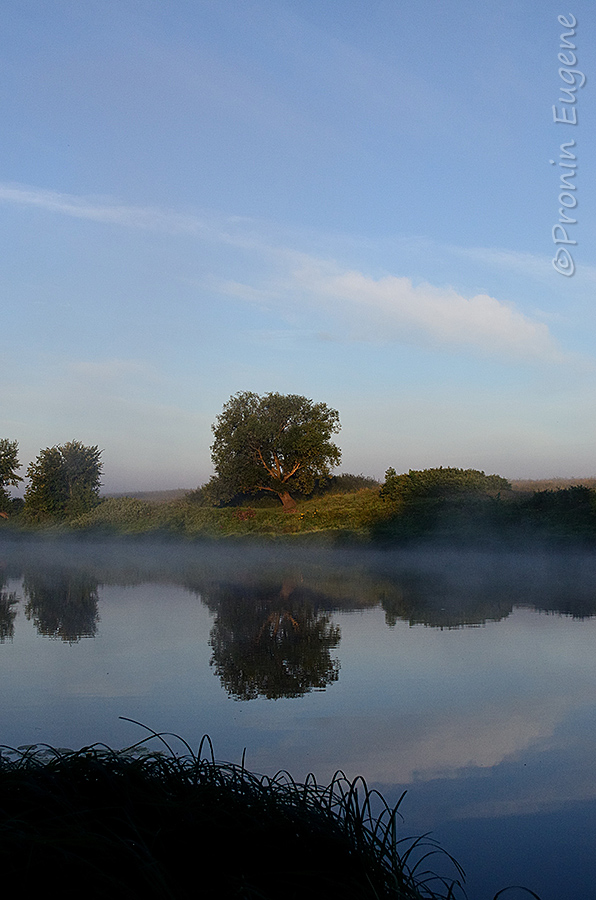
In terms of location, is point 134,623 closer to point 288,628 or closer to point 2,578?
point 288,628

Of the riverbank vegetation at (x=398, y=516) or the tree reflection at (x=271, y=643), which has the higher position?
the riverbank vegetation at (x=398, y=516)

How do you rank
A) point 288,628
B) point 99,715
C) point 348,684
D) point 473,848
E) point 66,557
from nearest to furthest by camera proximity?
1. point 473,848
2. point 99,715
3. point 348,684
4. point 288,628
5. point 66,557

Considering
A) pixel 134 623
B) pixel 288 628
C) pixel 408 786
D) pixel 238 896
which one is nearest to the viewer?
pixel 238 896

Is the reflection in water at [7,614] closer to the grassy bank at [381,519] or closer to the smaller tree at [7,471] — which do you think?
the grassy bank at [381,519]

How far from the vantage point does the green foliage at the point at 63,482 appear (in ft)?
105

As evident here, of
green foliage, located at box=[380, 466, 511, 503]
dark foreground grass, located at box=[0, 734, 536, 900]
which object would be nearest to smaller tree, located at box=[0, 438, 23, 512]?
green foliage, located at box=[380, 466, 511, 503]

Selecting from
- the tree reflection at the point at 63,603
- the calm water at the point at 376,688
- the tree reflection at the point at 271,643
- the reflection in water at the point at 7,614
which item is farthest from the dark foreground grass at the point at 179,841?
the reflection in water at the point at 7,614

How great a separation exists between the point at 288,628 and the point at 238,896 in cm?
671

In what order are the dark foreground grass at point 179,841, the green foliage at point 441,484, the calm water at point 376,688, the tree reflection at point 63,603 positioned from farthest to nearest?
the green foliage at point 441,484 < the tree reflection at point 63,603 < the calm water at point 376,688 < the dark foreground grass at point 179,841

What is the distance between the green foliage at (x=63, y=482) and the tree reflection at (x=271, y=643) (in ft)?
68.8

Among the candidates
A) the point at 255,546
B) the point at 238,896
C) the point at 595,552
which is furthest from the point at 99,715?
the point at 255,546

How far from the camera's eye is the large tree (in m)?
30.6

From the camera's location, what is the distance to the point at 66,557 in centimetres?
2164

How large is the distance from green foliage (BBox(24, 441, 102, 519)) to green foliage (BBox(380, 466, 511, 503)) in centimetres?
1413
